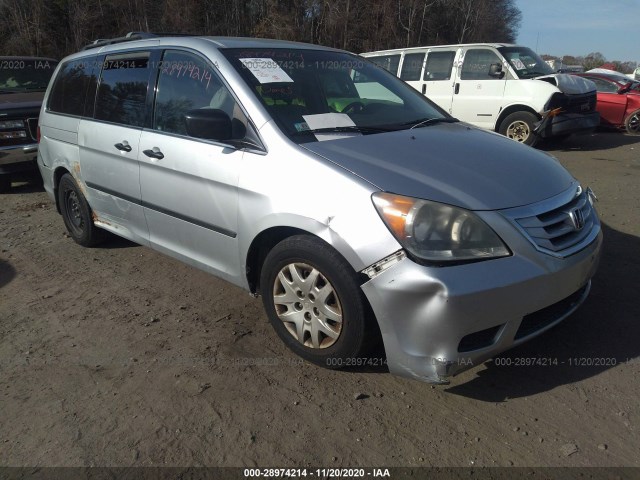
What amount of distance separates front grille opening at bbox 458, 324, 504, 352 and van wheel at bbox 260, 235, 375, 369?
1.48 ft

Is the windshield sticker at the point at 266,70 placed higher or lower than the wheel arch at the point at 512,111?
higher

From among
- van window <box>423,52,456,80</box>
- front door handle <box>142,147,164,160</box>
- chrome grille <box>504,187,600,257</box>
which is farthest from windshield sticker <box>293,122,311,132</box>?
van window <box>423,52,456,80</box>

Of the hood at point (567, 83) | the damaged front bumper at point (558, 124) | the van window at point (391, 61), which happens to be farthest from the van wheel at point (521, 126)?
the van window at point (391, 61)

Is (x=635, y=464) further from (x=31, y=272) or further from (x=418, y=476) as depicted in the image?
(x=31, y=272)

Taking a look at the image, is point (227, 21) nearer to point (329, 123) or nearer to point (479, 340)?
point (329, 123)

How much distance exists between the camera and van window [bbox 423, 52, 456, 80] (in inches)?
399

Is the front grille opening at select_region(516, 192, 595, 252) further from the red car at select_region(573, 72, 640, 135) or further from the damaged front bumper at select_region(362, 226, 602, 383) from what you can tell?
the red car at select_region(573, 72, 640, 135)

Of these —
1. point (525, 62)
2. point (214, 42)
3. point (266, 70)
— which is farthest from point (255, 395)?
point (525, 62)

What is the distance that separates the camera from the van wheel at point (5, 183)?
7.29 metres

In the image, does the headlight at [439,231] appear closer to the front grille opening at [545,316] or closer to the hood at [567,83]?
the front grille opening at [545,316]

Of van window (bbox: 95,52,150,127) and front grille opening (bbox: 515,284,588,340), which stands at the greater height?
van window (bbox: 95,52,150,127)

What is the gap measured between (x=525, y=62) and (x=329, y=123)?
8027 millimetres

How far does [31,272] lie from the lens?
4395 mm

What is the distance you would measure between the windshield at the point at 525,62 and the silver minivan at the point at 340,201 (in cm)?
642
